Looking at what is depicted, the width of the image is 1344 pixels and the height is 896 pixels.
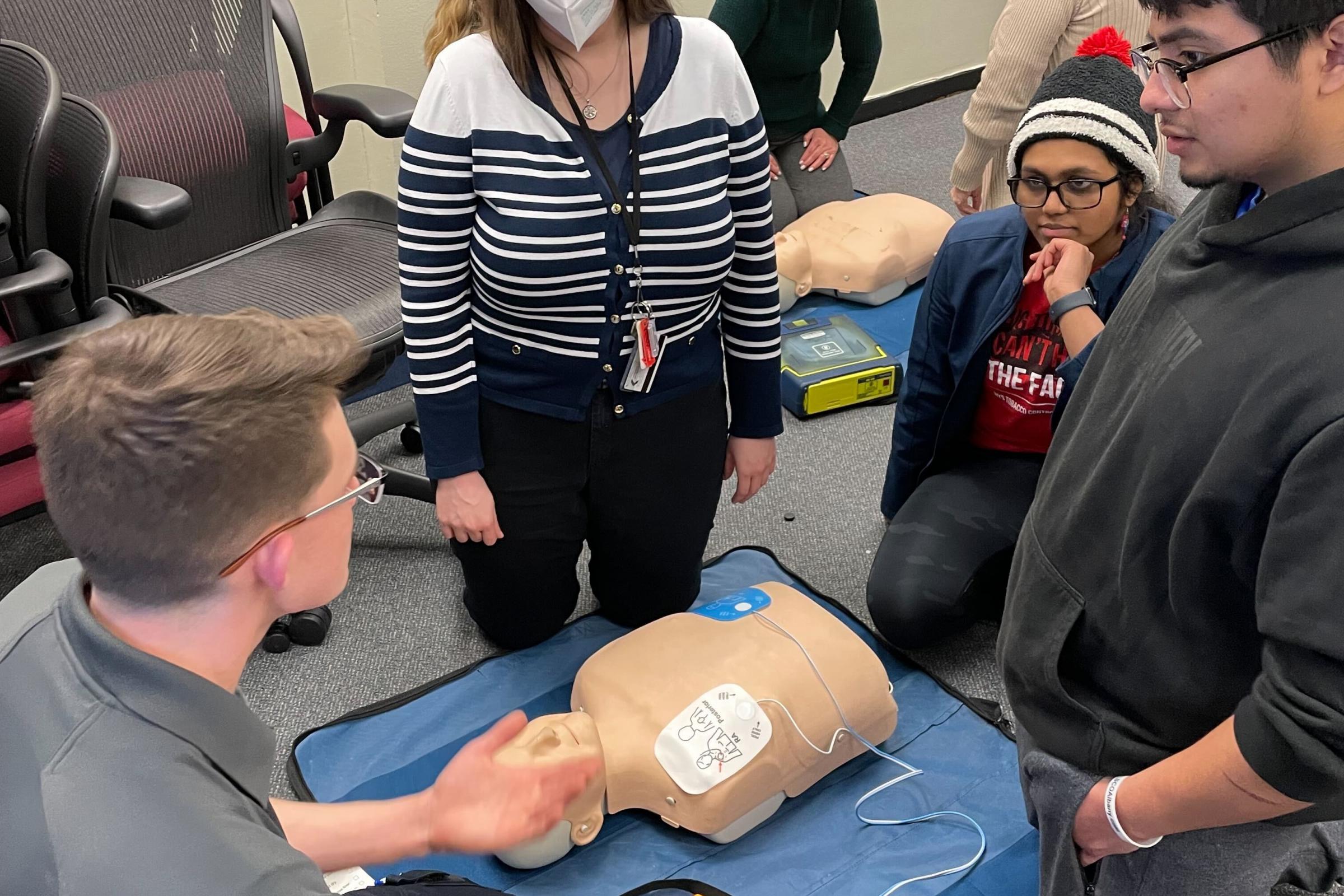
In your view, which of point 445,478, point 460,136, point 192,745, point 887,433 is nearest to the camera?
point 192,745

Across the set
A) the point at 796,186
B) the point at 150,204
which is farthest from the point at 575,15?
the point at 796,186

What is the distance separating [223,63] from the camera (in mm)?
2104

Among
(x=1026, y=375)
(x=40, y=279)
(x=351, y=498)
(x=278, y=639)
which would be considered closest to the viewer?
(x=351, y=498)

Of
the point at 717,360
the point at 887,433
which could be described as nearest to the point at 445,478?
the point at 717,360

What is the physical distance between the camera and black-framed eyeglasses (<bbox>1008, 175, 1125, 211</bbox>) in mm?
1636

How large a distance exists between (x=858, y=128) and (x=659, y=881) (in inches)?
124

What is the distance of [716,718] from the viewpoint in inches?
62.9

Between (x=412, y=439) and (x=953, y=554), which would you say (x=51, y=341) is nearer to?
(x=412, y=439)

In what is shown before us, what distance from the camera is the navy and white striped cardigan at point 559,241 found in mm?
1438

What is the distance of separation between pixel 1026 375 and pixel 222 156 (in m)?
1.51

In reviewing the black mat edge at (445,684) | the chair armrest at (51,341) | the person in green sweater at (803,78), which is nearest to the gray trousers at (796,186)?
the person in green sweater at (803,78)

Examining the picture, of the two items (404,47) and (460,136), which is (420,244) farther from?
(404,47)

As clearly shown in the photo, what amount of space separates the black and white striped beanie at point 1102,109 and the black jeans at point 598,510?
62cm

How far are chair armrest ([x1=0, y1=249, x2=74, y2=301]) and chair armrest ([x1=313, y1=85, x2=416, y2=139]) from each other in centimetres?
65
